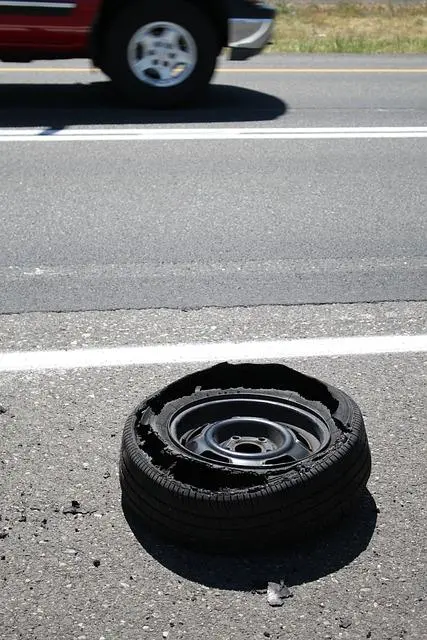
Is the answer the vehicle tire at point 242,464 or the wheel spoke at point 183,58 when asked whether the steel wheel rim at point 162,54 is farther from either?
the vehicle tire at point 242,464

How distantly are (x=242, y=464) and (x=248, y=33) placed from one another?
7.05 metres

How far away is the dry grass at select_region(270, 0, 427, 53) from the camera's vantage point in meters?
14.1

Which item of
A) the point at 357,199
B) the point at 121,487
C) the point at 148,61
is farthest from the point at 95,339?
the point at 148,61

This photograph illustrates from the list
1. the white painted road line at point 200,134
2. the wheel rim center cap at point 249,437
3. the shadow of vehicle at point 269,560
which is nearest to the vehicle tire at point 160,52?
the white painted road line at point 200,134

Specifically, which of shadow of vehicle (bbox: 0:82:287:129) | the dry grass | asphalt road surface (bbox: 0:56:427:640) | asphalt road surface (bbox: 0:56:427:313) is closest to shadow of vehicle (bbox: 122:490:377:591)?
asphalt road surface (bbox: 0:56:427:640)

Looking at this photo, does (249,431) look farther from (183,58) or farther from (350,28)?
(350,28)

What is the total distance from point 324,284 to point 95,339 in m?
1.37

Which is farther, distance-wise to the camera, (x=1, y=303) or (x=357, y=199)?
(x=357, y=199)

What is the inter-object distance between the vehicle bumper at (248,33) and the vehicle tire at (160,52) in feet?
0.60

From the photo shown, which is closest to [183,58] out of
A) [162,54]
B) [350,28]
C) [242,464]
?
[162,54]

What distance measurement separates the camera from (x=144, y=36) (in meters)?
9.43

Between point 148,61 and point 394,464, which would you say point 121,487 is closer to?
point 394,464

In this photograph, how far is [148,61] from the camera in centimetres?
950

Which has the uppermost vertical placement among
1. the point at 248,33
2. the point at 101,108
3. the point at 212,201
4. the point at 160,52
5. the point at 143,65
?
the point at 248,33
